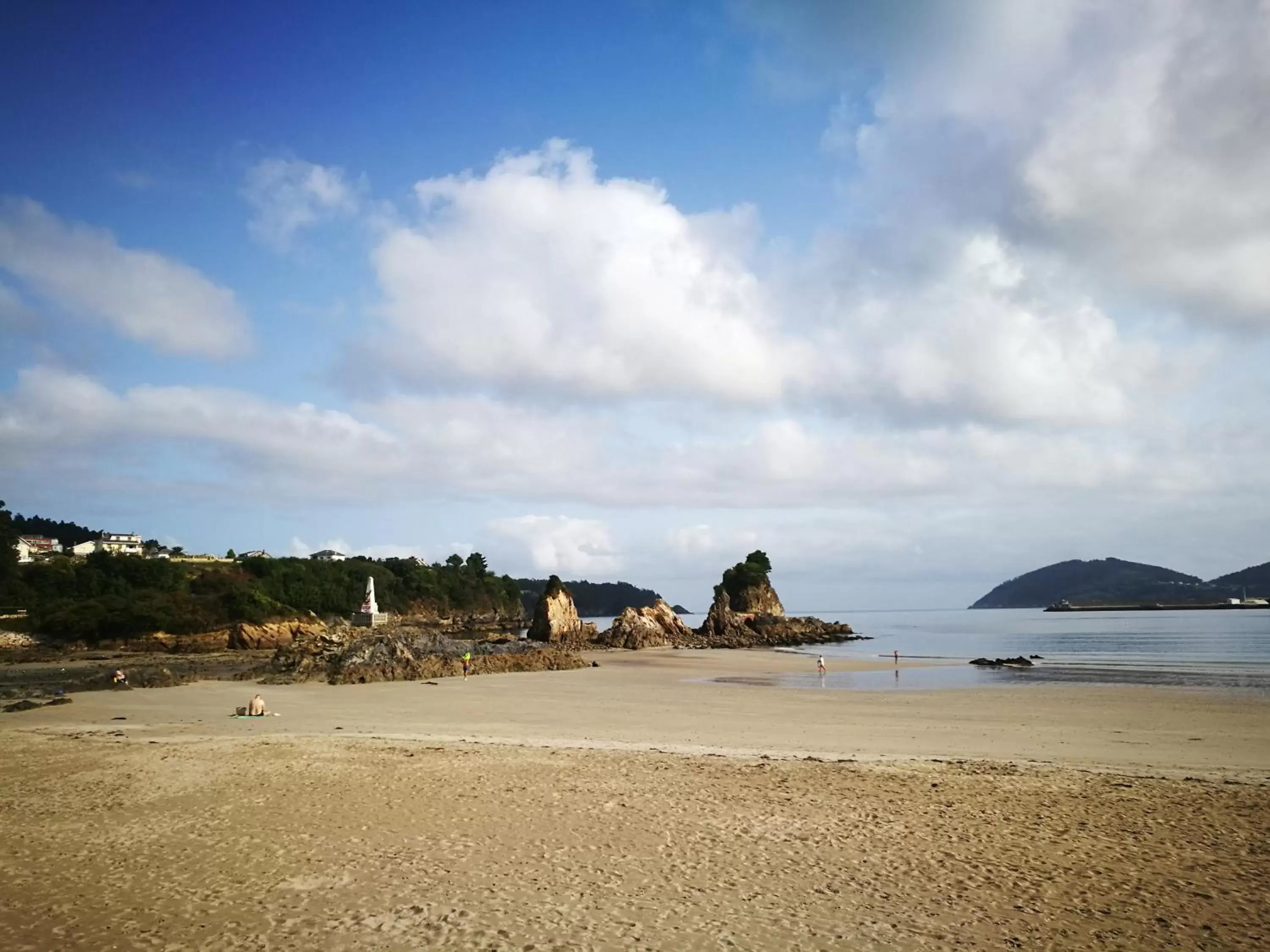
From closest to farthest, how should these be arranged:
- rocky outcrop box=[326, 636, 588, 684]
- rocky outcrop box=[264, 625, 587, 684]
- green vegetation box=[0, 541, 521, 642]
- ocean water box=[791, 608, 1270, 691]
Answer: rocky outcrop box=[326, 636, 588, 684] < rocky outcrop box=[264, 625, 587, 684] < ocean water box=[791, 608, 1270, 691] < green vegetation box=[0, 541, 521, 642]

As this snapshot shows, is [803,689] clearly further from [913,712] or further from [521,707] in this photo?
[521,707]

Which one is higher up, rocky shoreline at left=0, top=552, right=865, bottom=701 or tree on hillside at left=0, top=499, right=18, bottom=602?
tree on hillside at left=0, top=499, right=18, bottom=602

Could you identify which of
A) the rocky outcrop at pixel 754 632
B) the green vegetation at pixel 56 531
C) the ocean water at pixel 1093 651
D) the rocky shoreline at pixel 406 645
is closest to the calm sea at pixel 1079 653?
the ocean water at pixel 1093 651

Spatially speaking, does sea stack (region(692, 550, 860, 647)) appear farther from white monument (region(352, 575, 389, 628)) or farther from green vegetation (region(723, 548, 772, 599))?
white monument (region(352, 575, 389, 628))

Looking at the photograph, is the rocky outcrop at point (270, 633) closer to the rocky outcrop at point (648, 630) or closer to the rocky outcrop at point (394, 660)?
the rocky outcrop at point (394, 660)

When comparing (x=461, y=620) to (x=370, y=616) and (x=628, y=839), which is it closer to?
(x=370, y=616)

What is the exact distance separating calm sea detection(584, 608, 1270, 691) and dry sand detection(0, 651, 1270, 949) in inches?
691

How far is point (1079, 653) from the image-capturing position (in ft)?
174

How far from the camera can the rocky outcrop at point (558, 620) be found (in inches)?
2847

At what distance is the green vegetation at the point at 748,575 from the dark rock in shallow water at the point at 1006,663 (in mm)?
62921

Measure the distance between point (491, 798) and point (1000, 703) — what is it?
20956 millimetres

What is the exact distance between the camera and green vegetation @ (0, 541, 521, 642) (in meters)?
60.8

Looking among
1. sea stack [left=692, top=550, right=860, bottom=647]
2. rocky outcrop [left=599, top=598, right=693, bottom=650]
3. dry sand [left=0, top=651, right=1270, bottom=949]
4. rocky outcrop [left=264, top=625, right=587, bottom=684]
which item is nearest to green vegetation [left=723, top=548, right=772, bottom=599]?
sea stack [left=692, top=550, right=860, bottom=647]

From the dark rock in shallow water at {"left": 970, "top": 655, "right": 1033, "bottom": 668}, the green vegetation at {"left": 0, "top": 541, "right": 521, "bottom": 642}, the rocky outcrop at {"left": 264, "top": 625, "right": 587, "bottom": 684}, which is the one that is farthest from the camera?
the green vegetation at {"left": 0, "top": 541, "right": 521, "bottom": 642}
